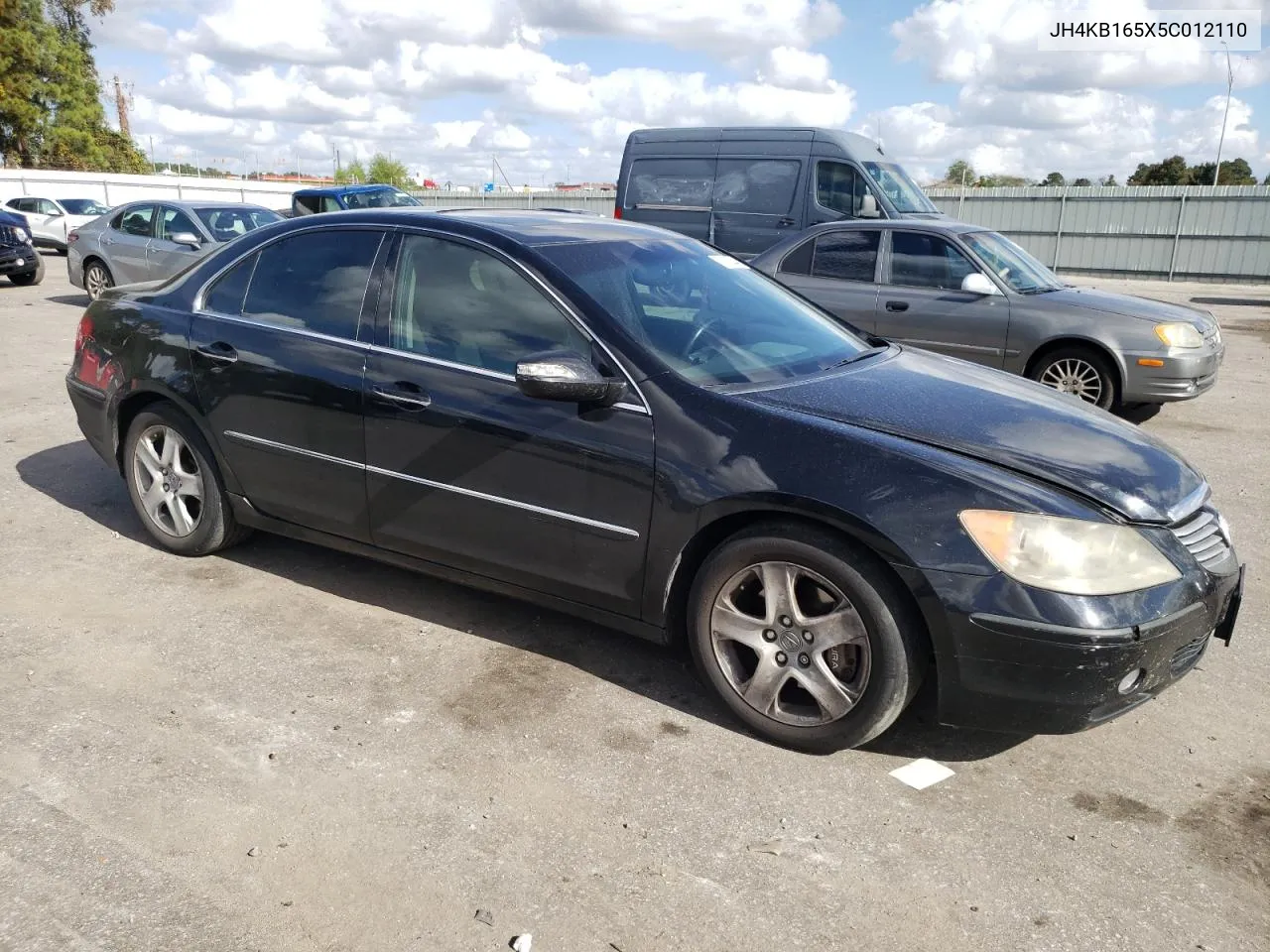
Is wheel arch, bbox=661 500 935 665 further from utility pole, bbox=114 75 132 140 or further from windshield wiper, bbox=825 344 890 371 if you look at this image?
utility pole, bbox=114 75 132 140

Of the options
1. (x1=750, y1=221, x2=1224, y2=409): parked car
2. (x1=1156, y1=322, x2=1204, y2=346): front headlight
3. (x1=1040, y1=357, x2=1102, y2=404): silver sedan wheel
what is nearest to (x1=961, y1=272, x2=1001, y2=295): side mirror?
(x1=750, y1=221, x2=1224, y2=409): parked car

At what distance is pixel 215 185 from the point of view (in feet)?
155

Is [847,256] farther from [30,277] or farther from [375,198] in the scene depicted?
[30,277]

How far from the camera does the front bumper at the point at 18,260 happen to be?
55.8 feet

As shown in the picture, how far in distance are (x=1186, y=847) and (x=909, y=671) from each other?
86cm

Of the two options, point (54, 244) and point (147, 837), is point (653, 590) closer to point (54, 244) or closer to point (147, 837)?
point (147, 837)

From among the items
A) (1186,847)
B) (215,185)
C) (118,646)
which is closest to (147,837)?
(118,646)

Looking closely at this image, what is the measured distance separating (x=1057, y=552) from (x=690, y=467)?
1.11 meters

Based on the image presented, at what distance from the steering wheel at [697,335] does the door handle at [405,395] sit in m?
0.96

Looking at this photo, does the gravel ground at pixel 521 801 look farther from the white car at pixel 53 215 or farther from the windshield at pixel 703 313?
the white car at pixel 53 215

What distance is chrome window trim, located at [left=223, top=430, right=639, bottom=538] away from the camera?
3512 mm

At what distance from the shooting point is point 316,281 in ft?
14.1

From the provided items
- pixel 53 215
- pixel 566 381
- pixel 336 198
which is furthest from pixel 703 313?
pixel 53 215

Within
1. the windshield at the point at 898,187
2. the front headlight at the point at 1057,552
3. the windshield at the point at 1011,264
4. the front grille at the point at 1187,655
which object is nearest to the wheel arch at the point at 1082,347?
the windshield at the point at 1011,264
